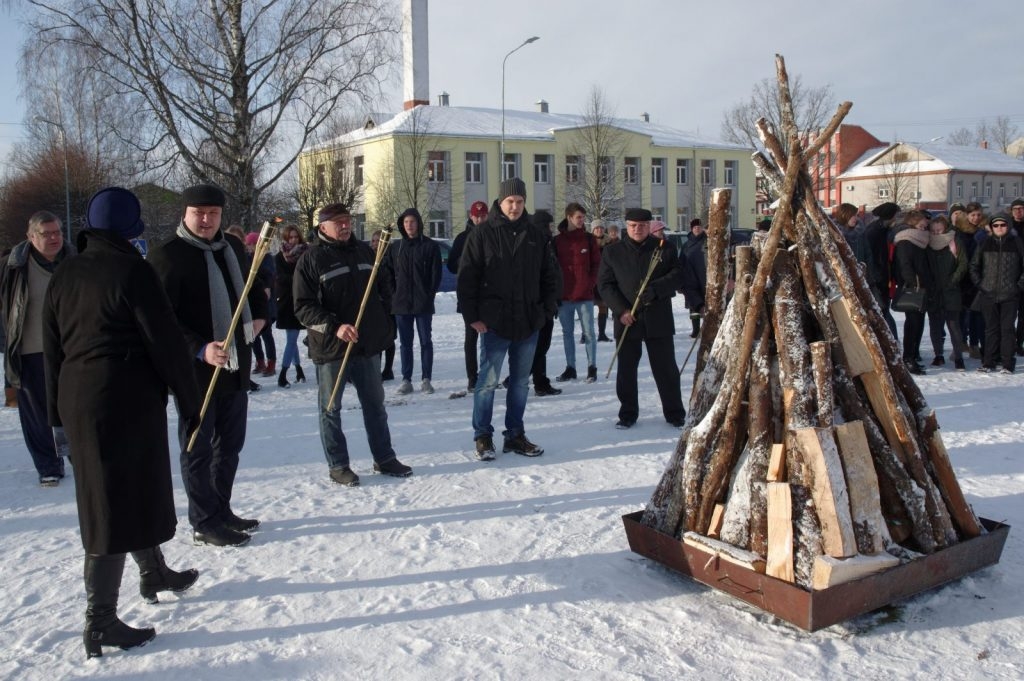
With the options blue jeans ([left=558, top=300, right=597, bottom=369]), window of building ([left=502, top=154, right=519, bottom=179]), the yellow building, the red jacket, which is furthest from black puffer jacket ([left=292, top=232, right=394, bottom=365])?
window of building ([left=502, top=154, right=519, bottom=179])

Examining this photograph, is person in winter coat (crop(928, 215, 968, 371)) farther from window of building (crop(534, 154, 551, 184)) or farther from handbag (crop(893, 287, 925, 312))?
window of building (crop(534, 154, 551, 184))

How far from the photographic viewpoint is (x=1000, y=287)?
9.62 m

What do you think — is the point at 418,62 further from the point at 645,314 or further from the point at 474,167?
the point at 645,314

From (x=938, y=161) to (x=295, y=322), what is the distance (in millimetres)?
67684

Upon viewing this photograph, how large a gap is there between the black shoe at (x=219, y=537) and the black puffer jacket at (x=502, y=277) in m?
2.42

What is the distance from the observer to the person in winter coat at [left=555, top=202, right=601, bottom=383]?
9.77 metres

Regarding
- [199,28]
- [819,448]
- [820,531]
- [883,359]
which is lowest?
[820,531]

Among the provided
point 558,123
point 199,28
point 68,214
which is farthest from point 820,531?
point 558,123

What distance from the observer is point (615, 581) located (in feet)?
13.7

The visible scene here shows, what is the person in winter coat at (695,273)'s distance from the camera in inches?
411

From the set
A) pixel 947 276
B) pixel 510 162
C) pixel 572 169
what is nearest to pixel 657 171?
pixel 572 169

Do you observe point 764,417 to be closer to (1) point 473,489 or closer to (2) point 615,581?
(2) point 615,581

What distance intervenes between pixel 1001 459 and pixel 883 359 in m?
2.87

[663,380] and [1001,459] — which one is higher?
[663,380]
